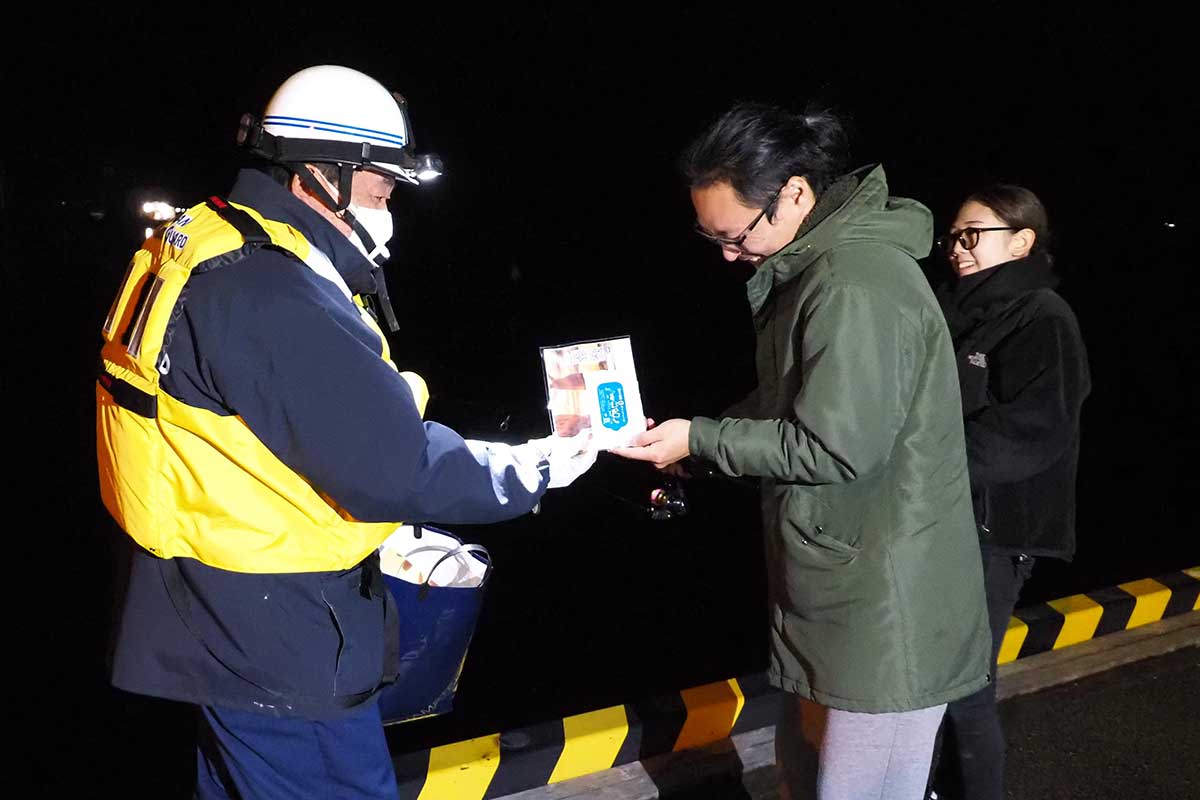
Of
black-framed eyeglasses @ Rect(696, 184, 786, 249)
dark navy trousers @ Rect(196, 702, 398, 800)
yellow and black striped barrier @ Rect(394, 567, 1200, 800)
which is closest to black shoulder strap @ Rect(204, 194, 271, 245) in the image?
dark navy trousers @ Rect(196, 702, 398, 800)

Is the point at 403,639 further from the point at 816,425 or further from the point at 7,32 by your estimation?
the point at 7,32

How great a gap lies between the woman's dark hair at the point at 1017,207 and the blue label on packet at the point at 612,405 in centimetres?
139

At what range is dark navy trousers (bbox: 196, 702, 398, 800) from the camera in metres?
1.67

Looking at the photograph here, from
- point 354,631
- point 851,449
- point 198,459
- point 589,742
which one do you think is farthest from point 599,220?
point 198,459

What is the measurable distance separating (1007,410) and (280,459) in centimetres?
202

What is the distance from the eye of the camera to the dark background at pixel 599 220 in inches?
195

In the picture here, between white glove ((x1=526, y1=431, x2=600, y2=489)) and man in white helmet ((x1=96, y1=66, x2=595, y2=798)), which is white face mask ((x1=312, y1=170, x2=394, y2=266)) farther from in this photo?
white glove ((x1=526, y1=431, x2=600, y2=489))

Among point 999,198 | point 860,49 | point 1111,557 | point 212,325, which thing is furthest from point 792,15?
point 212,325

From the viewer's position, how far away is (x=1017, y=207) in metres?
2.65

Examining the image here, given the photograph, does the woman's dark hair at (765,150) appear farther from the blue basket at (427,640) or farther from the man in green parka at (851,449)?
the blue basket at (427,640)

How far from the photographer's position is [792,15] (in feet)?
26.6

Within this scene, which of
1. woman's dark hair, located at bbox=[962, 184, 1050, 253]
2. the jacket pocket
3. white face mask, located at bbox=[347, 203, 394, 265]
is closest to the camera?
the jacket pocket

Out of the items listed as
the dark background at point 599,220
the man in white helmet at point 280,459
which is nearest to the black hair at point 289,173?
the man in white helmet at point 280,459

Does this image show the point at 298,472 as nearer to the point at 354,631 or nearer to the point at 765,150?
the point at 354,631
